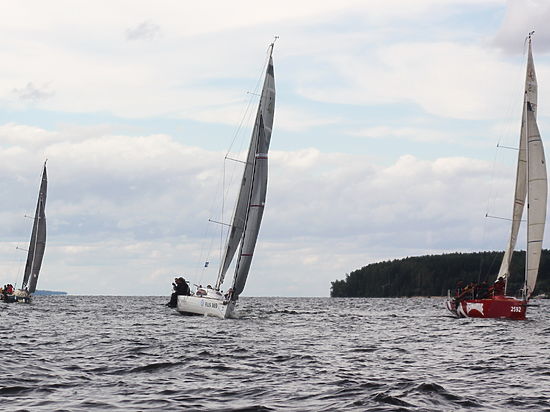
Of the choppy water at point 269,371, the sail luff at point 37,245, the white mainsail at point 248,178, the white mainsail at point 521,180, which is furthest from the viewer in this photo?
the sail luff at point 37,245

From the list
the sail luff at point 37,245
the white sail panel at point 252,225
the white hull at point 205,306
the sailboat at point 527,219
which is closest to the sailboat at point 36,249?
the sail luff at point 37,245

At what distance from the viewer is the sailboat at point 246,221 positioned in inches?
1940

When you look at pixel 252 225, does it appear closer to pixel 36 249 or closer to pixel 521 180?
pixel 521 180

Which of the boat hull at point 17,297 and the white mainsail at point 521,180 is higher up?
the white mainsail at point 521,180

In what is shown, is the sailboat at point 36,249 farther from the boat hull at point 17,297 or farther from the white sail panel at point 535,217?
the white sail panel at point 535,217

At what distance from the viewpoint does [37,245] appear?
271 feet

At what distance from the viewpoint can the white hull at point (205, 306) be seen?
163ft

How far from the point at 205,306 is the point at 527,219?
20.2 m

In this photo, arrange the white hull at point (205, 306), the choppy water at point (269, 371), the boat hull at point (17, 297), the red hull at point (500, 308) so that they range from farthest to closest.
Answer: the boat hull at point (17, 297) → the red hull at point (500, 308) → the white hull at point (205, 306) → the choppy water at point (269, 371)

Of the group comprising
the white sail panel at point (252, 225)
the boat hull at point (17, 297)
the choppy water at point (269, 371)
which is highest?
the white sail panel at point (252, 225)

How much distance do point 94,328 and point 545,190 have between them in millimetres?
27666

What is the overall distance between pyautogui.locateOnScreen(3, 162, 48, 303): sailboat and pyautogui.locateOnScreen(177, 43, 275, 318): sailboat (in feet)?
109

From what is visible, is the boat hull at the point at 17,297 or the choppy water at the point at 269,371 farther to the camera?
the boat hull at the point at 17,297

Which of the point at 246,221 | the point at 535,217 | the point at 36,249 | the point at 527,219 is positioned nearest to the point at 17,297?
the point at 36,249
